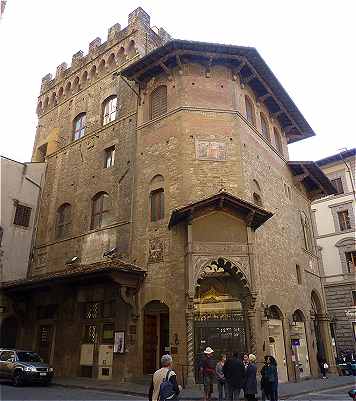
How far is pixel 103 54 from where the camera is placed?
24.9 meters

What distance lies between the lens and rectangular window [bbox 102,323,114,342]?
54.1ft

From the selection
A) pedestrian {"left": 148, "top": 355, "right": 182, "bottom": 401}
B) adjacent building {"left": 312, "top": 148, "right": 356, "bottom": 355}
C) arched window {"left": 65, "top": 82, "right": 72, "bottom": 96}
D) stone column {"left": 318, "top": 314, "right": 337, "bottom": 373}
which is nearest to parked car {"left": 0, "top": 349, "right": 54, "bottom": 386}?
pedestrian {"left": 148, "top": 355, "right": 182, "bottom": 401}

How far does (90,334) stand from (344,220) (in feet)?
78.4

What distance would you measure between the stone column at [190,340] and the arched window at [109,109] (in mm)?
12370

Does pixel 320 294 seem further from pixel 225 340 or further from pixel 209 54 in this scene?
pixel 209 54

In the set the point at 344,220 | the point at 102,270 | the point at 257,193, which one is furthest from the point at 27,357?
the point at 344,220

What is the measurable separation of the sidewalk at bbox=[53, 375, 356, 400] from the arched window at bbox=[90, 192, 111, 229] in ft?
23.2

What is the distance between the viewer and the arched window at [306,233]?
75.4ft

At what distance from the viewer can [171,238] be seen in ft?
52.4

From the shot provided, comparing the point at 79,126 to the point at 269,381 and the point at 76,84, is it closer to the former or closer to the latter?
the point at 76,84

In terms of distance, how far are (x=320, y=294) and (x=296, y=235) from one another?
4147mm

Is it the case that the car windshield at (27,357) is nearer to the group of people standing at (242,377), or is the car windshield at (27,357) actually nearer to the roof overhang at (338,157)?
the group of people standing at (242,377)

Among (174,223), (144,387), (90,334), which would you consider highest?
(174,223)

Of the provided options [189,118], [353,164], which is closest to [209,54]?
[189,118]
